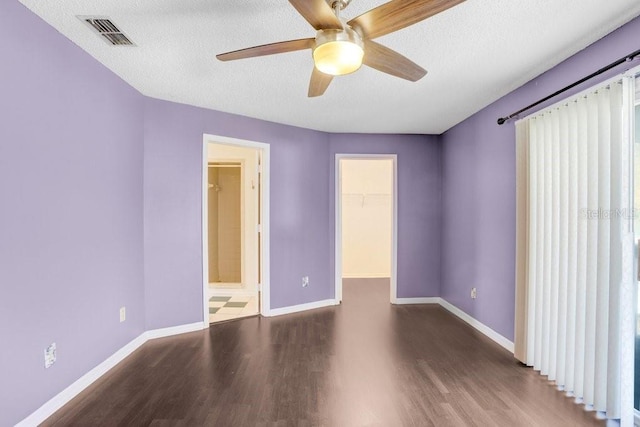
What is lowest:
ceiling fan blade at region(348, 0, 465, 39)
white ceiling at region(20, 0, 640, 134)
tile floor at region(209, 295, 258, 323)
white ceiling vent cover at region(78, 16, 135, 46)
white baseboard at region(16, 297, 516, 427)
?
tile floor at region(209, 295, 258, 323)

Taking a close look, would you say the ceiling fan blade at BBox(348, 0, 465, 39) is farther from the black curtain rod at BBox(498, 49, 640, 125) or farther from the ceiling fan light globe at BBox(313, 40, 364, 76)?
the black curtain rod at BBox(498, 49, 640, 125)

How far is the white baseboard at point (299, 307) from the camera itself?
425 centimetres

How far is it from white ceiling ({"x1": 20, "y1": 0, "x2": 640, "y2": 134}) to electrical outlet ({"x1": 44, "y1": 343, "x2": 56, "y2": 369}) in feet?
6.64

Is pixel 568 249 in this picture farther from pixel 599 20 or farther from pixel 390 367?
pixel 390 367

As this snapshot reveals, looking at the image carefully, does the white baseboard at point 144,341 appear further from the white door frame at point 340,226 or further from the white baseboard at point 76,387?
the white door frame at point 340,226

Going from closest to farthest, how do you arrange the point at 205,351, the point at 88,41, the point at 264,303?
the point at 88,41
the point at 205,351
the point at 264,303

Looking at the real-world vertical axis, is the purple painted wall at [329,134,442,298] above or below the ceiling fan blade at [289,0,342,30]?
below

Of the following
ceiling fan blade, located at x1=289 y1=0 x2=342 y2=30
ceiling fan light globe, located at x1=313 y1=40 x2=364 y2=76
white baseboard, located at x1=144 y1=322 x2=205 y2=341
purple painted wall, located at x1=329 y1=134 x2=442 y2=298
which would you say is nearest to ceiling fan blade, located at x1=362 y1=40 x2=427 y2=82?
ceiling fan light globe, located at x1=313 y1=40 x2=364 y2=76

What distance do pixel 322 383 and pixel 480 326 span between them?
6.83ft

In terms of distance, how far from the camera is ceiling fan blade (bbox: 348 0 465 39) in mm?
1365

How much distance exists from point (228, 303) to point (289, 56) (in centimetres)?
352

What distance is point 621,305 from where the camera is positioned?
2021mm

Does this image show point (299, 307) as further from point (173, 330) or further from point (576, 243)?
point (576, 243)

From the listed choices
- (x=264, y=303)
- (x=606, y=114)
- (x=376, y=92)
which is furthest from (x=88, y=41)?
(x=606, y=114)
